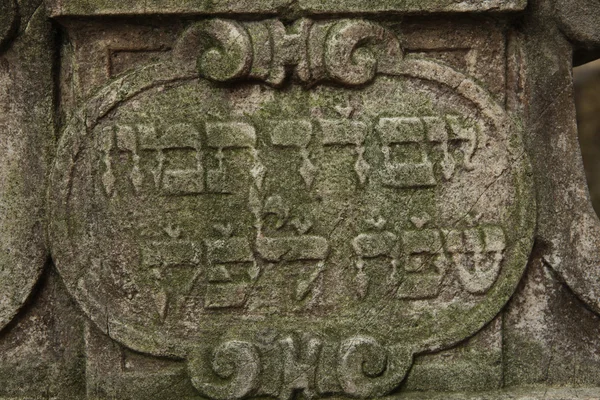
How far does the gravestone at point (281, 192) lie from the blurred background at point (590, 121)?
232 cm

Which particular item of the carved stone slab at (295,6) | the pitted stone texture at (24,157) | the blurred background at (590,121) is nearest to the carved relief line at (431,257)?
the carved stone slab at (295,6)

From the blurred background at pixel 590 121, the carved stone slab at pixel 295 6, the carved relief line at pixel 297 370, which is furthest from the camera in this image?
the blurred background at pixel 590 121

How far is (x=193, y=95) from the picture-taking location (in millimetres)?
2395

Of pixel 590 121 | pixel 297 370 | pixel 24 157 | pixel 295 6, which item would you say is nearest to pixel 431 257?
pixel 297 370

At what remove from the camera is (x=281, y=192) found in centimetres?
243

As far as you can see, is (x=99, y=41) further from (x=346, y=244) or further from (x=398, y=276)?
(x=398, y=276)

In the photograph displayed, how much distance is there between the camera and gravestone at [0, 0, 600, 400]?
2.38 m

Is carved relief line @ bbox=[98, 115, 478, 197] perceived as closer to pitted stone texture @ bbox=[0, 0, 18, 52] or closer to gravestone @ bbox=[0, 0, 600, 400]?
gravestone @ bbox=[0, 0, 600, 400]

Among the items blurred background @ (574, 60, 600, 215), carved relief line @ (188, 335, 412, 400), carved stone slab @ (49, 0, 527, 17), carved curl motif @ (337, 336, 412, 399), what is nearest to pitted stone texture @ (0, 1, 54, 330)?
carved stone slab @ (49, 0, 527, 17)

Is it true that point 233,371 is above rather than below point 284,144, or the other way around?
below

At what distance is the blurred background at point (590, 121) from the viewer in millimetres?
4738

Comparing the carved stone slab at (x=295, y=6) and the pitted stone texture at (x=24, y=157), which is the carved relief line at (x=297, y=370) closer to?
the pitted stone texture at (x=24, y=157)

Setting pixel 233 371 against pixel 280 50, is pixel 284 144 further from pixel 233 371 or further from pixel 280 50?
pixel 233 371

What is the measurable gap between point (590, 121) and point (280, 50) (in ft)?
9.13
